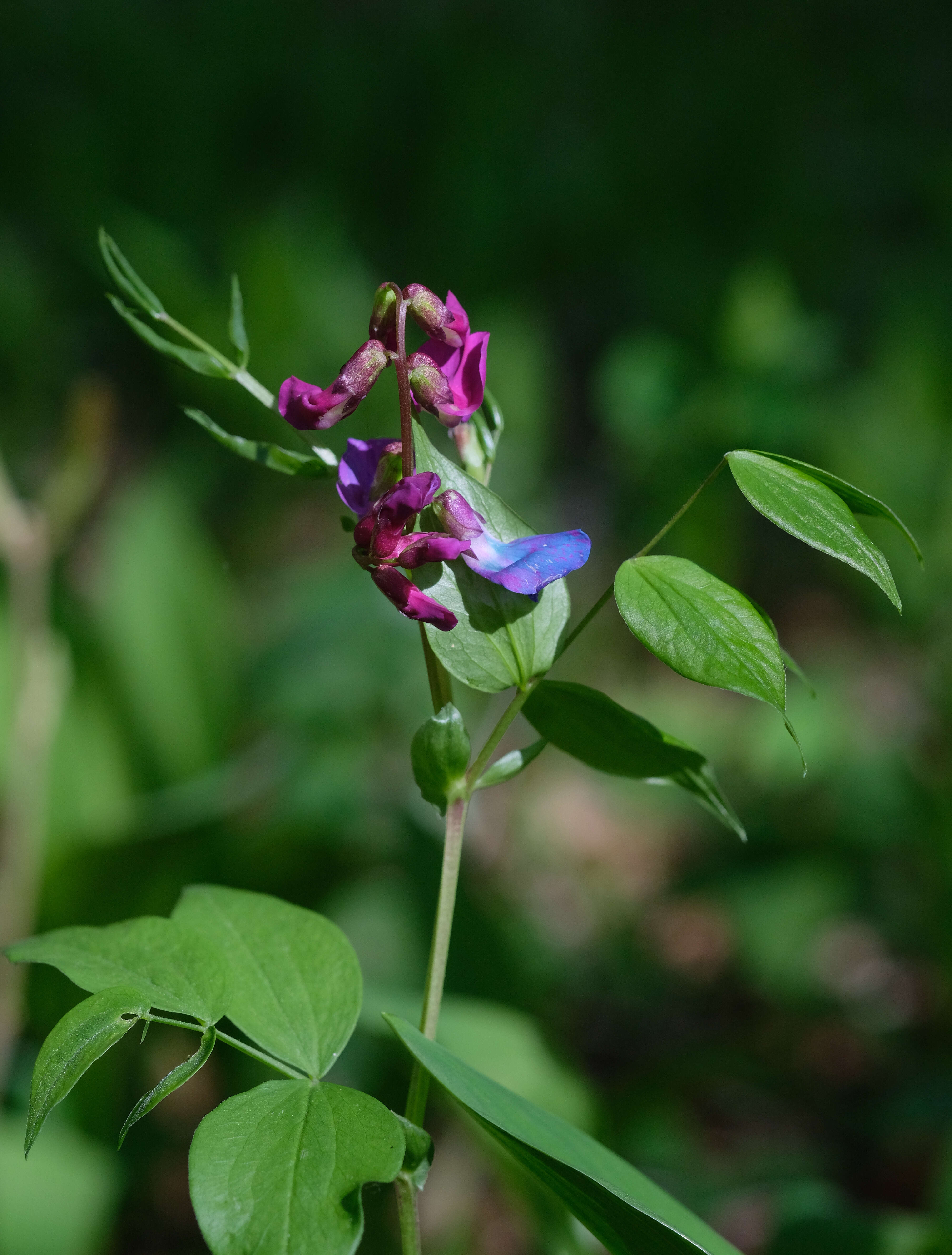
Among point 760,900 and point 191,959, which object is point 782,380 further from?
point 191,959

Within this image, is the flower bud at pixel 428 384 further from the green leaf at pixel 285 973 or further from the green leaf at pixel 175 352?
the green leaf at pixel 285 973

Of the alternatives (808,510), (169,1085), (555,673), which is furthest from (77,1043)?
(555,673)

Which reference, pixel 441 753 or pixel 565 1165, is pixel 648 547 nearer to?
pixel 441 753

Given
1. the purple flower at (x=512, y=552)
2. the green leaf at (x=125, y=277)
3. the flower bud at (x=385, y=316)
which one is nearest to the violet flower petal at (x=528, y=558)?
the purple flower at (x=512, y=552)

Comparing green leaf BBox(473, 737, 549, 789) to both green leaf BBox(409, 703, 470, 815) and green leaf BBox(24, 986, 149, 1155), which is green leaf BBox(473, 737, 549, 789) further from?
green leaf BBox(24, 986, 149, 1155)

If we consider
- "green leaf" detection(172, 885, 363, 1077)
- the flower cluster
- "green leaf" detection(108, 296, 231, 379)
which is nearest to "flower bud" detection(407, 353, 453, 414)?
the flower cluster

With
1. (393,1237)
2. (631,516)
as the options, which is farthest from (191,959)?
(631,516)

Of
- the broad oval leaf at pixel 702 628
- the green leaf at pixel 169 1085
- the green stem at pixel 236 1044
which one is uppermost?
the broad oval leaf at pixel 702 628
